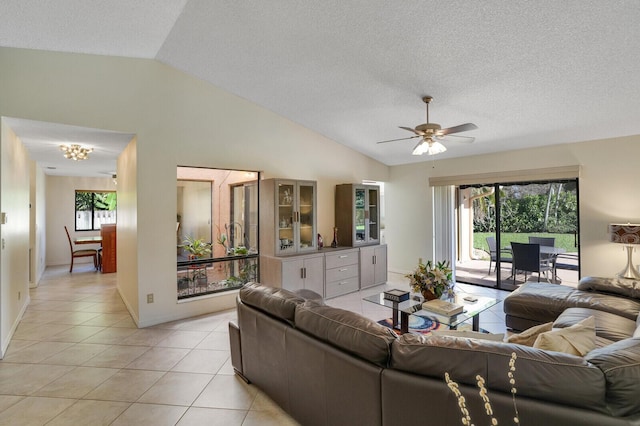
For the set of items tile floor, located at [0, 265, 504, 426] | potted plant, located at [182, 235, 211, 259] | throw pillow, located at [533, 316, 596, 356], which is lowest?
tile floor, located at [0, 265, 504, 426]

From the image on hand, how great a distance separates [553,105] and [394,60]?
1959 millimetres

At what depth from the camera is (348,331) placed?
5.49 feet

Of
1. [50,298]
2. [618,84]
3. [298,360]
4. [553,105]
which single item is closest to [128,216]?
[50,298]

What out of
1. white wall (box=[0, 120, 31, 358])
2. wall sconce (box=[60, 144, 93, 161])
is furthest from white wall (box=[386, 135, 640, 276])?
white wall (box=[0, 120, 31, 358])

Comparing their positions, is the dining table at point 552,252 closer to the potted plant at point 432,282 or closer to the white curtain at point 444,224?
the white curtain at point 444,224

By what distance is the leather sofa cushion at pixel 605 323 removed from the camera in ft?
7.92

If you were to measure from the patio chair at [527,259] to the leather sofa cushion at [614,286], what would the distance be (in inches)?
59.3

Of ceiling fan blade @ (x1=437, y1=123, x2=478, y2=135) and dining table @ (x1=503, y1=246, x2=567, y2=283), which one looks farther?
dining table @ (x1=503, y1=246, x2=567, y2=283)

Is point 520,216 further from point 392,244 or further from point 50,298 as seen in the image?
point 50,298

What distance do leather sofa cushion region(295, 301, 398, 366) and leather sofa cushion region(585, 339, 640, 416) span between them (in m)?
0.81

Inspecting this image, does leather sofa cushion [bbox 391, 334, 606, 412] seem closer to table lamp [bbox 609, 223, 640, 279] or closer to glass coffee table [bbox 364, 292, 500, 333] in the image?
glass coffee table [bbox 364, 292, 500, 333]

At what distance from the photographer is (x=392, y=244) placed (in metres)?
6.78

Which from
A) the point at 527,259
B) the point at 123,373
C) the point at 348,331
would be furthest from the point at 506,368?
the point at 527,259

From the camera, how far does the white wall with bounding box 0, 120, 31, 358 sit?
10.1 ft
